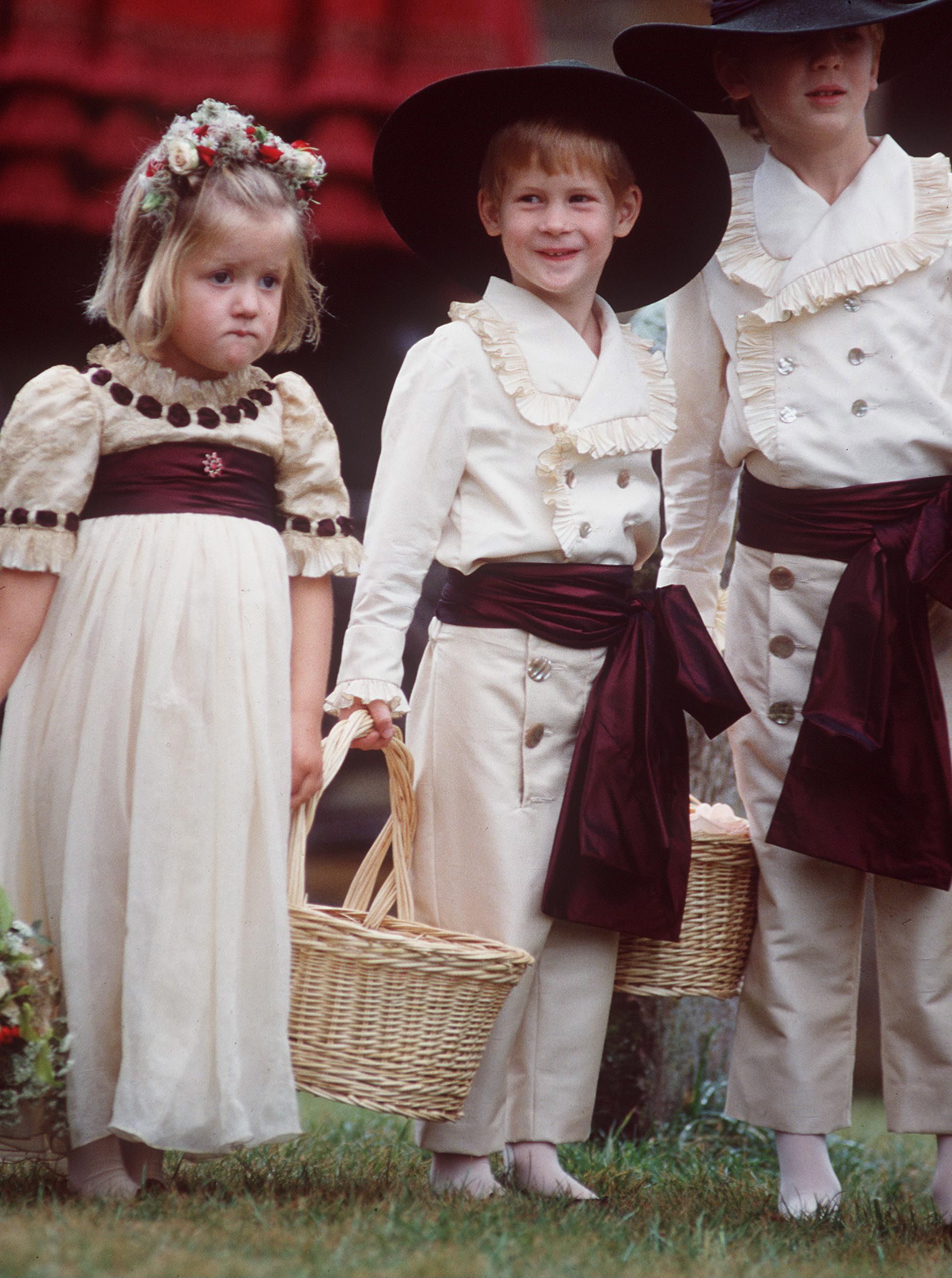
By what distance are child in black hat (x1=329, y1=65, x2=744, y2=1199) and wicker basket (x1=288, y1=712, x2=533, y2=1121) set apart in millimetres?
239

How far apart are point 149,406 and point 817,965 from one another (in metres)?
1.63

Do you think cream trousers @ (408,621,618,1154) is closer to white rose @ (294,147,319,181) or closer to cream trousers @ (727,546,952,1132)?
cream trousers @ (727,546,952,1132)

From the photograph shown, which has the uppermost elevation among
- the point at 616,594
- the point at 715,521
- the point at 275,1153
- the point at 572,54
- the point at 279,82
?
the point at 572,54

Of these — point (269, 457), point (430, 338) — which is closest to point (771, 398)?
point (430, 338)

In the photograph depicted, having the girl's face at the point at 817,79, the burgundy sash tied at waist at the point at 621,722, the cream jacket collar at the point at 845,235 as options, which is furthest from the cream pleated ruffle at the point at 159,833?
the girl's face at the point at 817,79

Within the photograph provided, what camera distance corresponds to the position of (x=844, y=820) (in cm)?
281

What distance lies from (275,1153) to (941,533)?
1.88 meters

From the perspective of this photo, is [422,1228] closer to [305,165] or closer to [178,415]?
[178,415]

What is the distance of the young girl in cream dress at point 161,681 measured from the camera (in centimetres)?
252

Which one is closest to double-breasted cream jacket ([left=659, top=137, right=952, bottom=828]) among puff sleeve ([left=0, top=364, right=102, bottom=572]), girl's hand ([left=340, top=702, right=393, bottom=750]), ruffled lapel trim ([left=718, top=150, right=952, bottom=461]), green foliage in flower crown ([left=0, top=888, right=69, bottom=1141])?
ruffled lapel trim ([left=718, top=150, right=952, bottom=461])

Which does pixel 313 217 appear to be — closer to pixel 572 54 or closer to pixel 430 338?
pixel 572 54

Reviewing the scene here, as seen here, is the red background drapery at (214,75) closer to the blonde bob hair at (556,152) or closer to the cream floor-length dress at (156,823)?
the blonde bob hair at (556,152)

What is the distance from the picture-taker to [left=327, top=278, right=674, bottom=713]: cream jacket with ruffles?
286 cm

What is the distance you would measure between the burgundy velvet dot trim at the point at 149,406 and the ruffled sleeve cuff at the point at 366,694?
588mm
